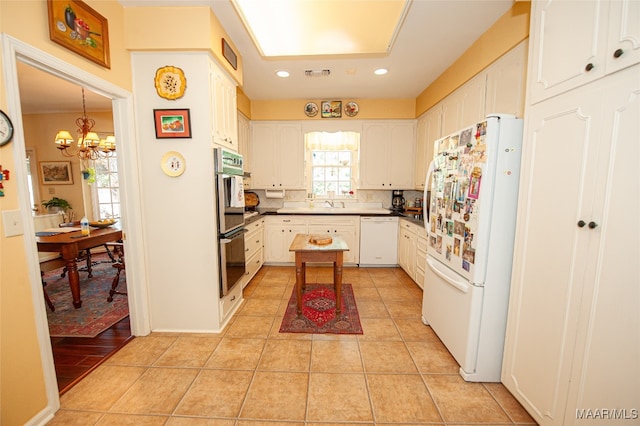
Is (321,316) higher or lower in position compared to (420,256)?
lower

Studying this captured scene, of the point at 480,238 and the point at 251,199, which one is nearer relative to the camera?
the point at 480,238

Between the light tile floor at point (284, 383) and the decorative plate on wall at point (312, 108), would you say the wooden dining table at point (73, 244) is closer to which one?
the light tile floor at point (284, 383)

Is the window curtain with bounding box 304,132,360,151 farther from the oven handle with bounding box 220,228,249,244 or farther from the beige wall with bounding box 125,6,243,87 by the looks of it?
the beige wall with bounding box 125,6,243,87

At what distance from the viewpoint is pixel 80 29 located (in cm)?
177

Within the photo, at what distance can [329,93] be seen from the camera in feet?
13.7

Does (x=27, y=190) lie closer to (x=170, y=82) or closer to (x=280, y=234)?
(x=170, y=82)

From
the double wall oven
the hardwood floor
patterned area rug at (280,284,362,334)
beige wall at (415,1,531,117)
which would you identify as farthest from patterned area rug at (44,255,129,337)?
beige wall at (415,1,531,117)

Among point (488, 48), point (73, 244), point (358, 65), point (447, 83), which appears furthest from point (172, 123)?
point (447, 83)

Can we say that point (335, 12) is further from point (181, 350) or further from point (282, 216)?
point (181, 350)

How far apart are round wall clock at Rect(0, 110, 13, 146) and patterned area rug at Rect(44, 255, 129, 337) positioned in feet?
6.39

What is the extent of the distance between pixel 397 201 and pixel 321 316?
9.14 ft

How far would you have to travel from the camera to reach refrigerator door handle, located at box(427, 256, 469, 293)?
1891 millimetres

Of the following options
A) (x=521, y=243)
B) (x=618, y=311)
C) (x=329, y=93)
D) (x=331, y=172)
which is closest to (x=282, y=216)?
(x=331, y=172)

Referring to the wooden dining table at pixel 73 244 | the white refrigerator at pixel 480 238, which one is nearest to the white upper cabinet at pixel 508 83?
the white refrigerator at pixel 480 238
